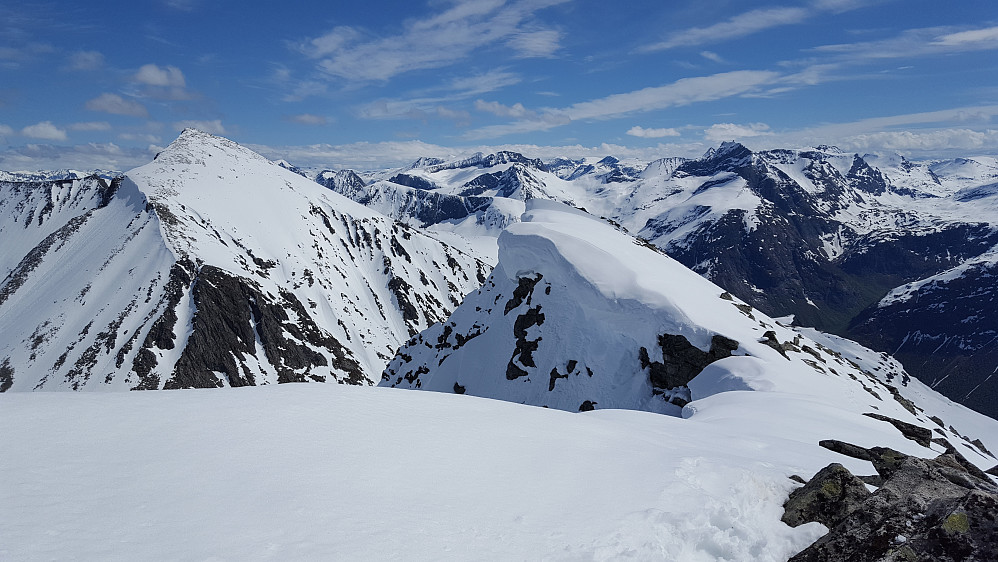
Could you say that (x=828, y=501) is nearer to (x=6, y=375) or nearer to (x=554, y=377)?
(x=554, y=377)

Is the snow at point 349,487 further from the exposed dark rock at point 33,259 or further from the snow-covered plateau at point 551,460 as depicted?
the exposed dark rock at point 33,259

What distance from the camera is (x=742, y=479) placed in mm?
10711

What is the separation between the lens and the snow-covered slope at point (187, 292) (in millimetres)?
108812

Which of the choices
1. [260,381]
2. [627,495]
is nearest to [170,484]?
[627,495]

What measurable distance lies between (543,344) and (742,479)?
34599 mm

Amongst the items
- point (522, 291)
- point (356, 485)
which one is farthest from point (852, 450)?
point (522, 291)

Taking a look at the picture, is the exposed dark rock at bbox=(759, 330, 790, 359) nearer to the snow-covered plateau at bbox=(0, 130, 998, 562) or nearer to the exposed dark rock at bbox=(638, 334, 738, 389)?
the snow-covered plateau at bbox=(0, 130, 998, 562)

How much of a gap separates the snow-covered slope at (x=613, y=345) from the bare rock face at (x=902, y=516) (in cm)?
1819

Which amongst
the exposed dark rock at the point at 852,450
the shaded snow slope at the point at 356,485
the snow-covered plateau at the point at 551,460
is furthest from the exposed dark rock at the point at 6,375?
the exposed dark rock at the point at 852,450

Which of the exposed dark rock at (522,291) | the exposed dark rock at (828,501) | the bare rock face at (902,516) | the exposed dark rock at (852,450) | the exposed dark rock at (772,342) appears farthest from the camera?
the exposed dark rock at (522,291)

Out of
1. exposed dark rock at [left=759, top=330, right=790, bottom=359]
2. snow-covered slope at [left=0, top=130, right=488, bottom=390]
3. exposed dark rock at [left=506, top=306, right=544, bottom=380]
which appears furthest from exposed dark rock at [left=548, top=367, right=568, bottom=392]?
snow-covered slope at [left=0, top=130, right=488, bottom=390]

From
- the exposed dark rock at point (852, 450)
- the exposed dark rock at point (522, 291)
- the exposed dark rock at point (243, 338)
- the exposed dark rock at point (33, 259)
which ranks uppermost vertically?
the exposed dark rock at point (33, 259)

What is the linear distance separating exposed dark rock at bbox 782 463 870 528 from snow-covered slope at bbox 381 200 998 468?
1818 centimetres

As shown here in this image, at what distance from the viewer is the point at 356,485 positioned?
934cm
